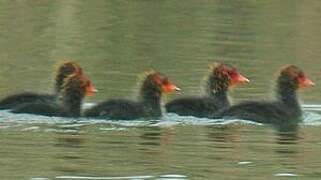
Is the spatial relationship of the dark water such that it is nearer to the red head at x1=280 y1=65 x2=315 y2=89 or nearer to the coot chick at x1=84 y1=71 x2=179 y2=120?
the coot chick at x1=84 y1=71 x2=179 y2=120

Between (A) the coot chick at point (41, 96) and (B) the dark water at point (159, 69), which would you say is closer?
(B) the dark water at point (159, 69)

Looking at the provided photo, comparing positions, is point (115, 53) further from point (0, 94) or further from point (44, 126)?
point (44, 126)

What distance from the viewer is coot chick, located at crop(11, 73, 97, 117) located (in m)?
20.2

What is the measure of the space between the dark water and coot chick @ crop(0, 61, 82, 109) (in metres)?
0.63

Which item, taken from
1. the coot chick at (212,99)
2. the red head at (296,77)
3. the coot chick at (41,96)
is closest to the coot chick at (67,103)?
the coot chick at (41,96)

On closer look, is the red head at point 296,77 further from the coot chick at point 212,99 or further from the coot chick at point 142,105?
the coot chick at point 142,105

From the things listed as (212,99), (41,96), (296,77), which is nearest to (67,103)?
(41,96)

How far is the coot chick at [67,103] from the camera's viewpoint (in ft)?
66.2

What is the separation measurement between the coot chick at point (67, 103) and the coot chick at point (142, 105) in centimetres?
25

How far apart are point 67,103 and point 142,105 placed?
989mm

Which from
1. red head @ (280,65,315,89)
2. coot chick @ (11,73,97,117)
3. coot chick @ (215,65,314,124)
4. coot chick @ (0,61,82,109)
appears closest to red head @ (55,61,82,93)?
coot chick @ (0,61,82,109)

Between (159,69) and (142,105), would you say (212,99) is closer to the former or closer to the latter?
(142,105)

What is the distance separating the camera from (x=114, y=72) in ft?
88.1

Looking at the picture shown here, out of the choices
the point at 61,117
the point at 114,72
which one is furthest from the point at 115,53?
the point at 61,117
